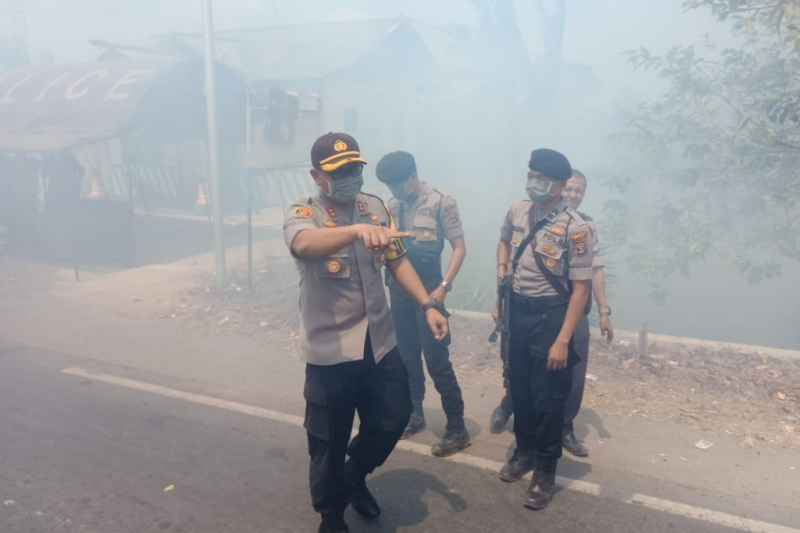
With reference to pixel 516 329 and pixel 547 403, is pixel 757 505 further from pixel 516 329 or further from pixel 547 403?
pixel 516 329

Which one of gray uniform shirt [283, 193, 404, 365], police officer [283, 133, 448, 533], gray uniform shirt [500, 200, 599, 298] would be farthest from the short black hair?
gray uniform shirt [283, 193, 404, 365]

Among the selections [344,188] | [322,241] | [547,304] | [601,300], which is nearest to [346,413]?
[322,241]

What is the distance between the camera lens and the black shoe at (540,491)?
354 cm

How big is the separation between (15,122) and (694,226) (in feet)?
40.4

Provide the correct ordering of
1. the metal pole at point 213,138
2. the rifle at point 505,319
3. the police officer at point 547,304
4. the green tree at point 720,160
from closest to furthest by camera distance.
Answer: the police officer at point 547,304, the rifle at point 505,319, the green tree at point 720,160, the metal pole at point 213,138

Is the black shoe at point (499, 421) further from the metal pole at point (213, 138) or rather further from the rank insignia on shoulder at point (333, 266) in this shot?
the metal pole at point (213, 138)

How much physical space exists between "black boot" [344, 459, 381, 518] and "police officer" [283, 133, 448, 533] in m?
0.07

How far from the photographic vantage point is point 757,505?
3.65 m

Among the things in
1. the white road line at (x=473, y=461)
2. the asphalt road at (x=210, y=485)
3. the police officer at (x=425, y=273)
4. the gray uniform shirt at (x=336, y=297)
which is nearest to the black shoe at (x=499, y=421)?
the police officer at (x=425, y=273)

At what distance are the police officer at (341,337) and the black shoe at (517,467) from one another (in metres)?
1.03

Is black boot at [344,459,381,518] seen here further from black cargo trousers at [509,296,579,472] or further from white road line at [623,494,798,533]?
white road line at [623,494,798,533]

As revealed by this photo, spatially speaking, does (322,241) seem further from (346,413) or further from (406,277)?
(346,413)

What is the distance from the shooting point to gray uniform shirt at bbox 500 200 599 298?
3520mm

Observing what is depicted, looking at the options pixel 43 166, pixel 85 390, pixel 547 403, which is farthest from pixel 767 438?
pixel 43 166
